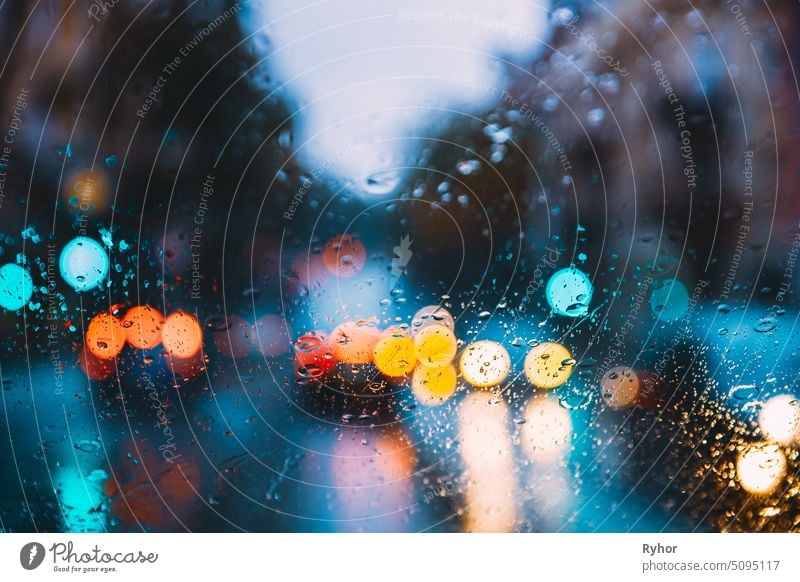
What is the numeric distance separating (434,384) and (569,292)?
0.19 m

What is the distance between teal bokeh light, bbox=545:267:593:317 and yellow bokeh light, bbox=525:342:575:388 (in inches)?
1.7

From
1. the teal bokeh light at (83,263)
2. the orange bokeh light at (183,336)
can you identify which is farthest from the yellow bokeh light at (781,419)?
the teal bokeh light at (83,263)

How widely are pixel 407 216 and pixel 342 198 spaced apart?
8 centimetres

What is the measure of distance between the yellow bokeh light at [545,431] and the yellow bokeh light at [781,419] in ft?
0.76

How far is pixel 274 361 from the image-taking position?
0.62 m

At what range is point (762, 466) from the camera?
649mm

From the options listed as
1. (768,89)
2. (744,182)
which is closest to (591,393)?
(744,182)

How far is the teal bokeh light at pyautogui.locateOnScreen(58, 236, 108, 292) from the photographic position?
1.97 feet

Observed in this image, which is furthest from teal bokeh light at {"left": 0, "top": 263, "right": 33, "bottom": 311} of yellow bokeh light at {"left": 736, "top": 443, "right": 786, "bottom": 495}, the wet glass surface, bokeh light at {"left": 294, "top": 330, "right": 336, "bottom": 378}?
yellow bokeh light at {"left": 736, "top": 443, "right": 786, "bottom": 495}

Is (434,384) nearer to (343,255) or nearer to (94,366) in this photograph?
(343,255)

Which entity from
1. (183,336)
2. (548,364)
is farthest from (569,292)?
(183,336)

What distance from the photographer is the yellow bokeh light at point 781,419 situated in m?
0.63
